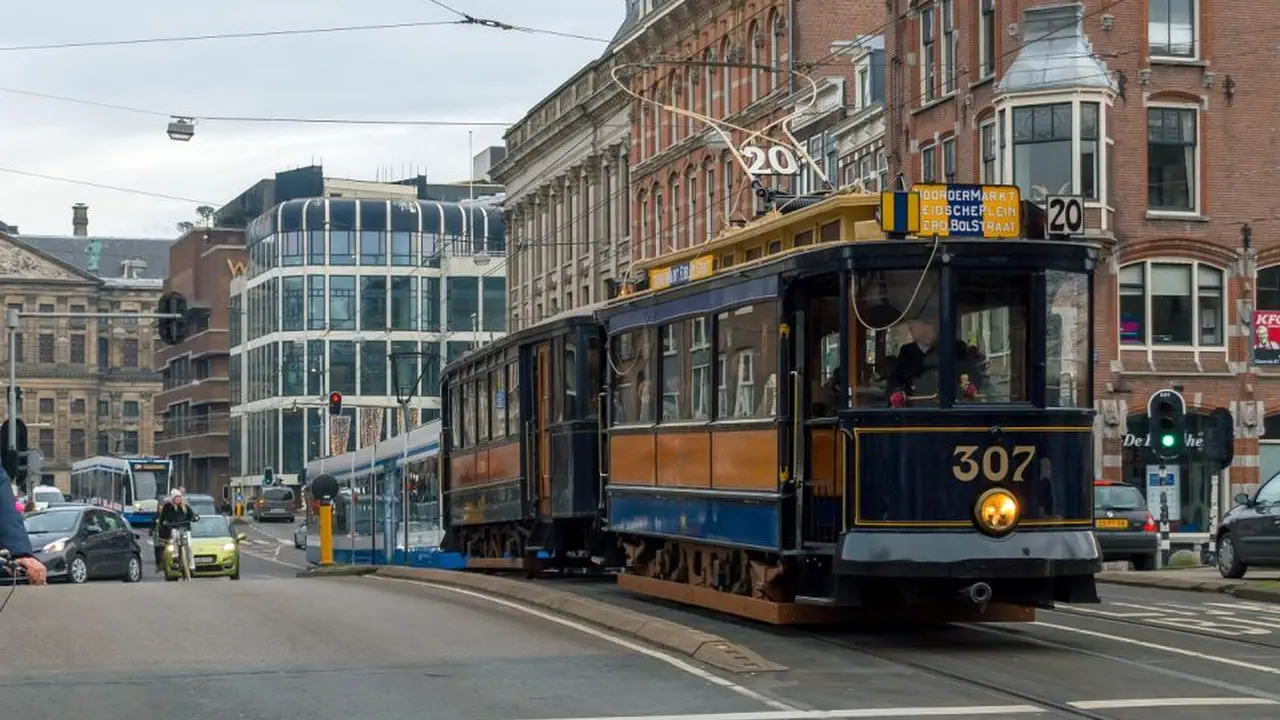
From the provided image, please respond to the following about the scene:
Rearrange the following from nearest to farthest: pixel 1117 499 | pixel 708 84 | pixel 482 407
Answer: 1. pixel 482 407
2. pixel 1117 499
3. pixel 708 84

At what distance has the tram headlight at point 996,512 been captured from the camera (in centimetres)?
1534

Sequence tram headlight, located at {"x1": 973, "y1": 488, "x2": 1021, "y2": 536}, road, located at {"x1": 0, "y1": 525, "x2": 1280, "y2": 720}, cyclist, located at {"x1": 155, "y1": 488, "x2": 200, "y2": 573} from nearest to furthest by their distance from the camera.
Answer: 1. road, located at {"x1": 0, "y1": 525, "x2": 1280, "y2": 720}
2. tram headlight, located at {"x1": 973, "y1": 488, "x2": 1021, "y2": 536}
3. cyclist, located at {"x1": 155, "y1": 488, "x2": 200, "y2": 573}

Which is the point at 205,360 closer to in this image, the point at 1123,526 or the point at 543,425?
the point at 1123,526

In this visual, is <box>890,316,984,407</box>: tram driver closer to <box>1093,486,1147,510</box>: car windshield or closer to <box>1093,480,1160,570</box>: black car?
<box>1093,480,1160,570</box>: black car

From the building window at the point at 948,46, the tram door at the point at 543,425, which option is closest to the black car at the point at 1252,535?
the tram door at the point at 543,425

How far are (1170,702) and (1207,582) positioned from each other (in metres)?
13.7

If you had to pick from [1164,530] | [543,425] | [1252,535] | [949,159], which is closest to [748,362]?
[543,425]

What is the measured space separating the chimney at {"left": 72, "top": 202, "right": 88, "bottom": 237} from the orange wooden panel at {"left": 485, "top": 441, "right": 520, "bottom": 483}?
147 m

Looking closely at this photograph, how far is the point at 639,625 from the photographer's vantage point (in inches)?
635

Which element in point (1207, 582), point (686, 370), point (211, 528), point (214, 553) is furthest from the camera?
point (211, 528)

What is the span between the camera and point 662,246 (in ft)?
211

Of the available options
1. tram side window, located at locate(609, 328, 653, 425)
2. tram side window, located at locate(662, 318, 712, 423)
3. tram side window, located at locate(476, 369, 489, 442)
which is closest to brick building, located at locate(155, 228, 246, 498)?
tram side window, located at locate(476, 369, 489, 442)

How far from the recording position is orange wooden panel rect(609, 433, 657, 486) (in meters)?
20.0

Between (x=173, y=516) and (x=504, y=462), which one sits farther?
(x=173, y=516)
